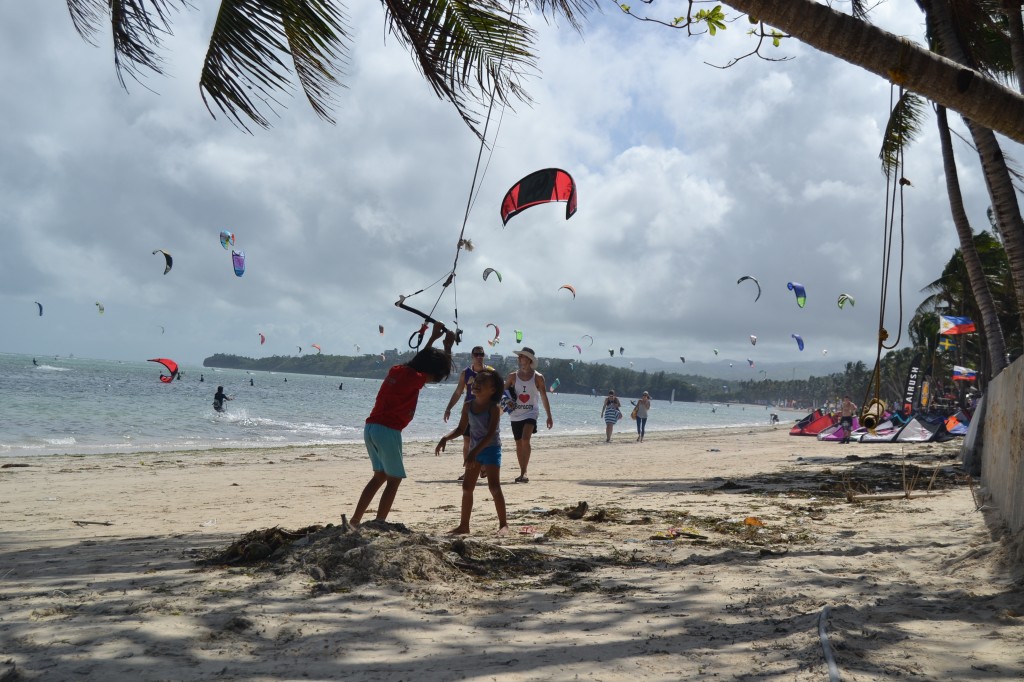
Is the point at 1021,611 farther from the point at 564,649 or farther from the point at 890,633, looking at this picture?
the point at 564,649

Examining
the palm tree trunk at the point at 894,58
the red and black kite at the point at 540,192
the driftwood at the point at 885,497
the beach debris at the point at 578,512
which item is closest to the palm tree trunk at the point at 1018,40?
the driftwood at the point at 885,497

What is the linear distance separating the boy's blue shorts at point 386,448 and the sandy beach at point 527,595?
0.69 metres

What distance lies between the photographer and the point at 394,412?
17.3ft

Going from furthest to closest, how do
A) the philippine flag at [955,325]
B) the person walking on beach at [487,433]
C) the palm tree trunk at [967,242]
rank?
1. the philippine flag at [955,325]
2. the palm tree trunk at [967,242]
3. the person walking on beach at [487,433]

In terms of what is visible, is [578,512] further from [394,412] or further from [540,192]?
[540,192]

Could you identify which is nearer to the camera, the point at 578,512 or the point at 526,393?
the point at 578,512

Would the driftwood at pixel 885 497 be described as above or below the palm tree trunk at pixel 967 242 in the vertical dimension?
below

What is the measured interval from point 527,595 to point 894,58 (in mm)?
2896

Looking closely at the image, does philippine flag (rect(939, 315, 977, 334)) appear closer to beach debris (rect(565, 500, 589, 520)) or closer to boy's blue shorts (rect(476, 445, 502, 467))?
beach debris (rect(565, 500, 589, 520))

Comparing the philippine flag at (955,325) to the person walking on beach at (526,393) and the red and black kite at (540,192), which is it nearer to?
the person walking on beach at (526,393)

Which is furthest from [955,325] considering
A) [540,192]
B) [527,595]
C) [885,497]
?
[527,595]

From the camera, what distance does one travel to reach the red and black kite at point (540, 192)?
7695 millimetres

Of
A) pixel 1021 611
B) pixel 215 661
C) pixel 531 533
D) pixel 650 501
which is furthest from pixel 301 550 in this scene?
pixel 650 501

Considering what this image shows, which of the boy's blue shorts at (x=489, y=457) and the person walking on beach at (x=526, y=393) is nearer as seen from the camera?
the boy's blue shorts at (x=489, y=457)
